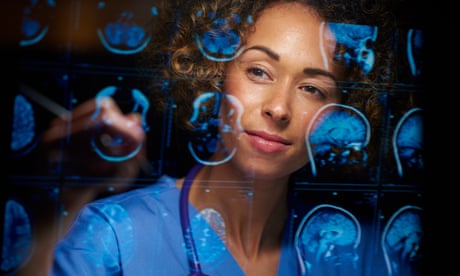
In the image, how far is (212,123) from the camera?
111cm

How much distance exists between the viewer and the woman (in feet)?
3.48

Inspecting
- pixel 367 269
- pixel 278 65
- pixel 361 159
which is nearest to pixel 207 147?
pixel 278 65

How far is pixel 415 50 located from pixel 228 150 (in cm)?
55

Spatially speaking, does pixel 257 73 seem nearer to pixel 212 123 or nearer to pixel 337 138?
pixel 212 123

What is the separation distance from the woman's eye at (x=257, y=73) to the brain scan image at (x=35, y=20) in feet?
1.43

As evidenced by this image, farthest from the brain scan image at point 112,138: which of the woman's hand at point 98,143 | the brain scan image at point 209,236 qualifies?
the brain scan image at point 209,236

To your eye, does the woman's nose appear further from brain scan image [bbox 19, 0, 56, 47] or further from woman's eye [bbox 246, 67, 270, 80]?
brain scan image [bbox 19, 0, 56, 47]

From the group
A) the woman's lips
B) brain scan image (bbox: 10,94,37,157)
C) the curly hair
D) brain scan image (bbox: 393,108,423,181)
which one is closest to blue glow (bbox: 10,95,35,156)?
brain scan image (bbox: 10,94,37,157)

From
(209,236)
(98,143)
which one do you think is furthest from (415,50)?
(98,143)

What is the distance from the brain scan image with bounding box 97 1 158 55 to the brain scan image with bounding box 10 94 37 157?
206mm

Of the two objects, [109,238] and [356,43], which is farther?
[356,43]

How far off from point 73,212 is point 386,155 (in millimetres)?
762

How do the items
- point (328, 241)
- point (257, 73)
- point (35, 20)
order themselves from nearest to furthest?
point (35, 20) < point (257, 73) < point (328, 241)

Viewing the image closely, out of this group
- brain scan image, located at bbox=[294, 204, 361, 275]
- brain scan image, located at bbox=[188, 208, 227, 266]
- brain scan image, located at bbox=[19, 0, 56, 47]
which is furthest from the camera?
brain scan image, located at bbox=[294, 204, 361, 275]
